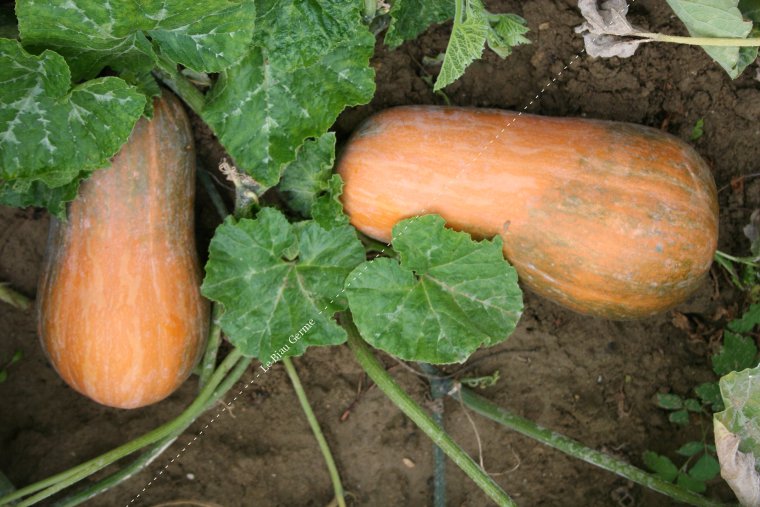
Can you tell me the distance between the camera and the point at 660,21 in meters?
2.34

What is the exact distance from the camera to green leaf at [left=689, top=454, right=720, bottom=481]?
2.28 meters

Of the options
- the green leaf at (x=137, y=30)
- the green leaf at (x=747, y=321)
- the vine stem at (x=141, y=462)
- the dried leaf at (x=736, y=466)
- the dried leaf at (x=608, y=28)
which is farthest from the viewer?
the green leaf at (x=747, y=321)

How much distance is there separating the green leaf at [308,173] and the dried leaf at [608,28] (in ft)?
2.25

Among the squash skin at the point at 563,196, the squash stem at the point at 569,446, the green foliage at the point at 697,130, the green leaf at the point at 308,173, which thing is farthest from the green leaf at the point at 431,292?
the green foliage at the point at 697,130

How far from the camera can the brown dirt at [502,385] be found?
2361mm

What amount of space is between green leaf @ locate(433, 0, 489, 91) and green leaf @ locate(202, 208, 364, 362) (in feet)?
1.85

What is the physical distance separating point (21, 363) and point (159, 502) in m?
0.59

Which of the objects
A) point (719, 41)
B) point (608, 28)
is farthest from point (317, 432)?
point (719, 41)

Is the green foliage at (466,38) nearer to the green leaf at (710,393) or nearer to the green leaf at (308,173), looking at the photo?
the green leaf at (308,173)

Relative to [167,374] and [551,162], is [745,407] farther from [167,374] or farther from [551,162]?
[167,374]

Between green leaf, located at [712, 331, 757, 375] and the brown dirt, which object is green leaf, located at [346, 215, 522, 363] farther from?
green leaf, located at [712, 331, 757, 375]

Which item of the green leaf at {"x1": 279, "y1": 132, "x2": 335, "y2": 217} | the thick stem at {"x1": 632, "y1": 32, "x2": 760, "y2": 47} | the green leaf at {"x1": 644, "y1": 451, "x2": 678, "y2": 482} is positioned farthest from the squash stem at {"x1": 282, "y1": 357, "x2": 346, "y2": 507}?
the thick stem at {"x1": 632, "y1": 32, "x2": 760, "y2": 47}

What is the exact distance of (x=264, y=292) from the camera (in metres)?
2.04

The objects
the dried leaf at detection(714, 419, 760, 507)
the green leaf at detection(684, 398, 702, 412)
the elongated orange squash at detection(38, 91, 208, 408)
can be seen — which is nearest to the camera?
the dried leaf at detection(714, 419, 760, 507)
